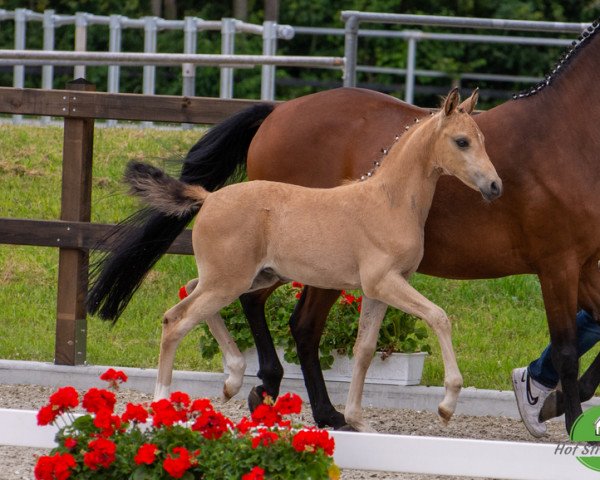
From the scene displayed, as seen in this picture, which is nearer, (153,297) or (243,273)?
(243,273)

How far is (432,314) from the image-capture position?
4.21 m

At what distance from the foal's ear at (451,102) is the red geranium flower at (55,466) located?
1.78 m

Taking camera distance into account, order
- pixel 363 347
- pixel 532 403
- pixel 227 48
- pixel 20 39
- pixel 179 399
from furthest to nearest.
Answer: pixel 20 39 → pixel 227 48 → pixel 532 403 → pixel 363 347 → pixel 179 399

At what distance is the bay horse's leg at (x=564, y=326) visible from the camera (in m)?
4.91

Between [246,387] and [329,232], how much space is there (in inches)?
74.2

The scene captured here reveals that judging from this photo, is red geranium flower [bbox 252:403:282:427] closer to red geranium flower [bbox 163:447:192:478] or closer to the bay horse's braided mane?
red geranium flower [bbox 163:447:192:478]

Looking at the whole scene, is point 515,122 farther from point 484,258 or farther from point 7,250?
point 7,250

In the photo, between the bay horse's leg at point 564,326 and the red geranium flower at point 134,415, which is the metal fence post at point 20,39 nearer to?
the bay horse's leg at point 564,326

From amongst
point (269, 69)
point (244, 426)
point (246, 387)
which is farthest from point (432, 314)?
point (269, 69)

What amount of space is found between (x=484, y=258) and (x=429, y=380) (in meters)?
1.43

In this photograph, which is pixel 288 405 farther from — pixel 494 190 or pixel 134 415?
pixel 494 190

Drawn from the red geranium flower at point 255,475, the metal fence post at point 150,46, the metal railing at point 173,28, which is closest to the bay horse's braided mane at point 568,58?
the red geranium flower at point 255,475

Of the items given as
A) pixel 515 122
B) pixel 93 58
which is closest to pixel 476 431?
pixel 515 122

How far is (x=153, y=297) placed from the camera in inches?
315
